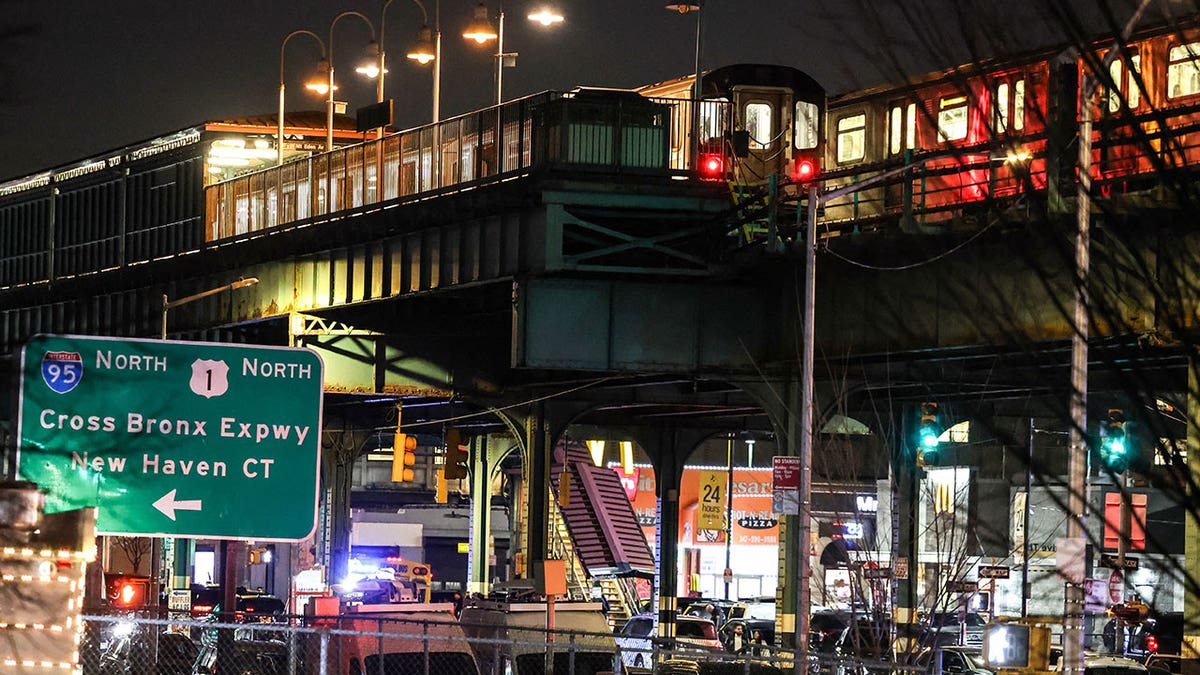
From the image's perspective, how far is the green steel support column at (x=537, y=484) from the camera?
4591 centimetres

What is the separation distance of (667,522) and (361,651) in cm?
3754

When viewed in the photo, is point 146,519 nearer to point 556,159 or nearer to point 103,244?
point 556,159

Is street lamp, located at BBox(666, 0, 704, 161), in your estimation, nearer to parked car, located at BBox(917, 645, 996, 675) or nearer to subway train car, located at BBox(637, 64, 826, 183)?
subway train car, located at BBox(637, 64, 826, 183)

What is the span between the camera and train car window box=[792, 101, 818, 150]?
40781mm

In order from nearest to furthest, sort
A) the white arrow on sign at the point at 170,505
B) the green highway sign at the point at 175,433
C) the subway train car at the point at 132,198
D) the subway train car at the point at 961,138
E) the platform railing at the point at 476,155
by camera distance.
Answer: the green highway sign at the point at 175,433, the white arrow on sign at the point at 170,505, the subway train car at the point at 961,138, the platform railing at the point at 476,155, the subway train car at the point at 132,198

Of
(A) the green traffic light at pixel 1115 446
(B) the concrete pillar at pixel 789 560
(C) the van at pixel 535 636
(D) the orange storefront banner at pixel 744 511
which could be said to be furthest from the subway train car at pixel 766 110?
(D) the orange storefront banner at pixel 744 511

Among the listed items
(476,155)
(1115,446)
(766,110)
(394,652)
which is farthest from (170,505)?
(766,110)

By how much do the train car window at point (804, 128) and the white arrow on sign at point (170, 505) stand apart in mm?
28283

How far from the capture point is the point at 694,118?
35.9m

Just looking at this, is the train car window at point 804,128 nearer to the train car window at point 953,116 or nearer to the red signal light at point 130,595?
the train car window at point 953,116

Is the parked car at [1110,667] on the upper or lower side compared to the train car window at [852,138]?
lower

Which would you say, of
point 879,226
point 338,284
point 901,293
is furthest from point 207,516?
point 338,284

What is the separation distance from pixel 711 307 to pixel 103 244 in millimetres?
27892

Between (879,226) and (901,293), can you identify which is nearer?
(901,293)
